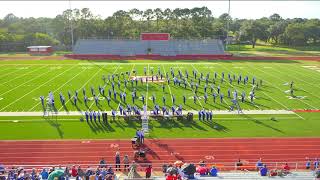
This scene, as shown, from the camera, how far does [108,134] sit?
62.7 feet

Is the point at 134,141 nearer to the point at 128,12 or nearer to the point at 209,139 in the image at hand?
the point at 209,139

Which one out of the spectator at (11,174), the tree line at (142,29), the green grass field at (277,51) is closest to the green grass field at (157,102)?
the spectator at (11,174)

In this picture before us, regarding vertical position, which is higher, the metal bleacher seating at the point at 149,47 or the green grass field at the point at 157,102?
the metal bleacher seating at the point at 149,47

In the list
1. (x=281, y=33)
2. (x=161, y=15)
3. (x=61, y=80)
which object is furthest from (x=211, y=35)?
(x=61, y=80)

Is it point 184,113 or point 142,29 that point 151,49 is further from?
point 184,113

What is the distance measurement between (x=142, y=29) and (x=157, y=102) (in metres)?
58.3

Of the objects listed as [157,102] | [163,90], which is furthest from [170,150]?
[163,90]

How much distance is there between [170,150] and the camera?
17156mm

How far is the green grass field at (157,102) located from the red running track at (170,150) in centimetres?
87

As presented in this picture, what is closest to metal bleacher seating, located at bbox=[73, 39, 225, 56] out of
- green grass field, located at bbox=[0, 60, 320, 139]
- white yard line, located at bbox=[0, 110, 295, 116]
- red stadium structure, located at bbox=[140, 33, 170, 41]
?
red stadium structure, located at bbox=[140, 33, 170, 41]

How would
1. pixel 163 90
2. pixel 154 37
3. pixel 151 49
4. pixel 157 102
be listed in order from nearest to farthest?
pixel 157 102 → pixel 163 90 → pixel 151 49 → pixel 154 37

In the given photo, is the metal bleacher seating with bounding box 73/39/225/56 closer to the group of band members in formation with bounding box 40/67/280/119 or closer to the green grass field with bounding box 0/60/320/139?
the green grass field with bounding box 0/60/320/139

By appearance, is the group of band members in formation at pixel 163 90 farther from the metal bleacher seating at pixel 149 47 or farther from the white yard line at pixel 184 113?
the metal bleacher seating at pixel 149 47

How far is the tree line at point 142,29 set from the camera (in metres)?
75.2
